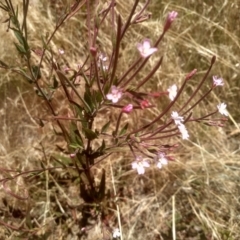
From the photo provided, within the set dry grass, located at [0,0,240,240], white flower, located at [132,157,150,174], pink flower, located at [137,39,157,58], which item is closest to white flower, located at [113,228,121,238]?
dry grass, located at [0,0,240,240]

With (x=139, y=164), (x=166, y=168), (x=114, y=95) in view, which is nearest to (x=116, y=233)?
(x=166, y=168)

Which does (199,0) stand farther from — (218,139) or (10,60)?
(10,60)

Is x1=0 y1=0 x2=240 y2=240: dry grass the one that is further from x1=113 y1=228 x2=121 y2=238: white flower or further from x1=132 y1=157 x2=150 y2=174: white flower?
x1=132 y1=157 x2=150 y2=174: white flower

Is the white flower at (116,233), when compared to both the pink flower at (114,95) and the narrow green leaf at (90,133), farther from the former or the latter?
the pink flower at (114,95)

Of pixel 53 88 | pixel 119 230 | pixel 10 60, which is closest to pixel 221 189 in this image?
pixel 119 230

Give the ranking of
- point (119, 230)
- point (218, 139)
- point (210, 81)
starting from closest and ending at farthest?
point (119, 230), point (218, 139), point (210, 81)
